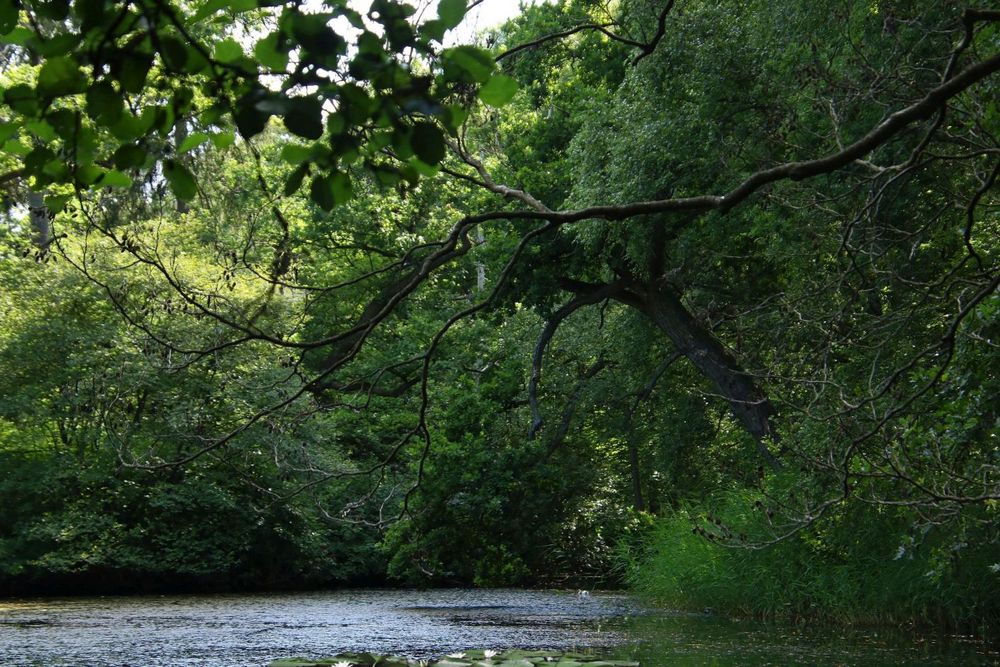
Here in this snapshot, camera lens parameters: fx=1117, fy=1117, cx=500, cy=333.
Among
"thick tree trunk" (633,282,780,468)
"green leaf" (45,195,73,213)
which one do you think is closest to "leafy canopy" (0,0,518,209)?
"green leaf" (45,195,73,213)

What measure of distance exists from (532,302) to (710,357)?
319 centimetres

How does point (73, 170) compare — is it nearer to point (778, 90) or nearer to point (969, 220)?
point (969, 220)

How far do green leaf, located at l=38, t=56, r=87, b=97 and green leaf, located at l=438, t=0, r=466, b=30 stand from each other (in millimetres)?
633

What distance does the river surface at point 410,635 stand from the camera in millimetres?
8094

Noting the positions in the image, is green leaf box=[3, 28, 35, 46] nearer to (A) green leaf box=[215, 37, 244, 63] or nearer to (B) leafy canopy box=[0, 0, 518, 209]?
(B) leafy canopy box=[0, 0, 518, 209]

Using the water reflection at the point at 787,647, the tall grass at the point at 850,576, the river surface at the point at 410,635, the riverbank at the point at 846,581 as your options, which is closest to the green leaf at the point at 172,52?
the water reflection at the point at 787,647

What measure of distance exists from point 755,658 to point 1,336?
45.7ft

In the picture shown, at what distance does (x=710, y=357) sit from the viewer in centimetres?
1446

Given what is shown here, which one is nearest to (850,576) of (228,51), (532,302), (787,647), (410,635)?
(787,647)

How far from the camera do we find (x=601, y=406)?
19.0m

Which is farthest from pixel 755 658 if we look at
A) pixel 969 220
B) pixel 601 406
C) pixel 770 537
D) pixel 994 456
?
pixel 601 406

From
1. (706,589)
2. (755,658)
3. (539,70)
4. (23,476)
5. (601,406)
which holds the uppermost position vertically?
(539,70)

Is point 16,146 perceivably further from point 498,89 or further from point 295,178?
point 498,89

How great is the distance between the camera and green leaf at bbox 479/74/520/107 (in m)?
2.09
